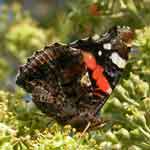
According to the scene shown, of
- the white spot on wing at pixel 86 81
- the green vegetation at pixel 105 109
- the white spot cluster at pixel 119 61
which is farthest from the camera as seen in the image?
the white spot on wing at pixel 86 81

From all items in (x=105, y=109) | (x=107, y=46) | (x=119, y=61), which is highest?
(x=107, y=46)

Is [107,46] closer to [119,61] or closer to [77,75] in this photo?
[119,61]

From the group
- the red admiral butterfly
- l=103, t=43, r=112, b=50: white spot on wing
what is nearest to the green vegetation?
the red admiral butterfly

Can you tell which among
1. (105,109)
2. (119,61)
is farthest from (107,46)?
(105,109)

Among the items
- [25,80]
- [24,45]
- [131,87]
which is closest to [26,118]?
[25,80]

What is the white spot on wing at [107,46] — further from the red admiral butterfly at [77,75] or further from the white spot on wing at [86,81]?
the white spot on wing at [86,81]

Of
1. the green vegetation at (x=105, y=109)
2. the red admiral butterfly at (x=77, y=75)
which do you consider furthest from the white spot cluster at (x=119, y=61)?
the green vegetation at (x=105, y=109)
